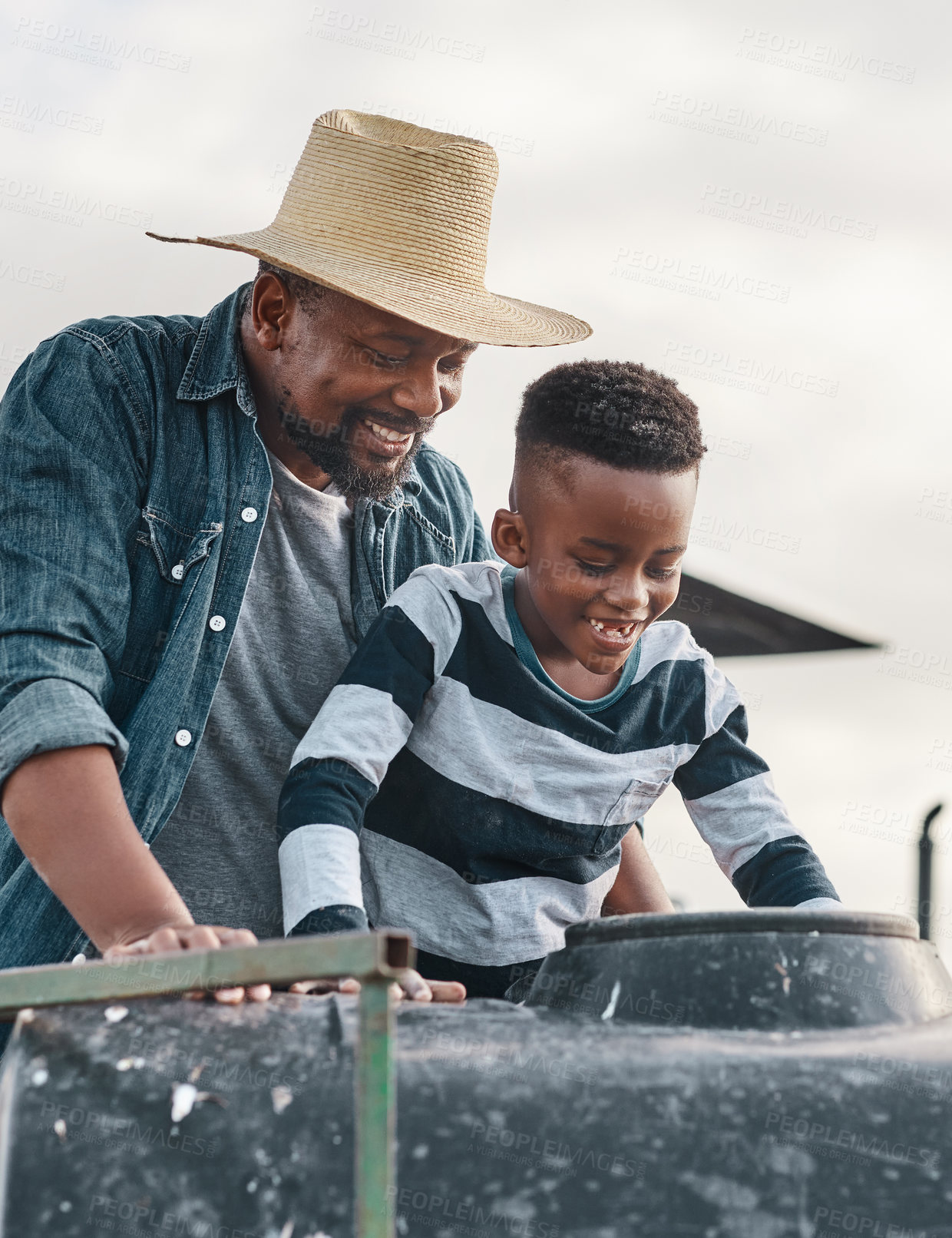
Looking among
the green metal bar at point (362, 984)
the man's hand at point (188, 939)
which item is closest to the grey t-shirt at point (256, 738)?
the man's hand at point (188, 939)

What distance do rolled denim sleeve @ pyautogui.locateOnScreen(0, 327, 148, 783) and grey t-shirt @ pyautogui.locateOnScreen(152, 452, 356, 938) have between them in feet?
0.71

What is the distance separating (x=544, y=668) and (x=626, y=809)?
0.25 meters

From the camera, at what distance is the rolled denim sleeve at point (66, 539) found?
5.74ft

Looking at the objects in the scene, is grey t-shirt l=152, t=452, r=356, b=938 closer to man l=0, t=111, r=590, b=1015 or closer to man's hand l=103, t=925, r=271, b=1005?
man l=0, t=111, r=590, b=1015

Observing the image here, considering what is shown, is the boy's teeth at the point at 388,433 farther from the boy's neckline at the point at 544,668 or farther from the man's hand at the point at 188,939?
the man's hand at the point at 188,939

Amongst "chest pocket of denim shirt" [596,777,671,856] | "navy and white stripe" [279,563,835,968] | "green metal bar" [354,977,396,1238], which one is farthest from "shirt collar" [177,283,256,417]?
"green metal bar" [354,977,396,1238]

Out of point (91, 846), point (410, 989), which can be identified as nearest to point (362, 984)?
point (410, 989)

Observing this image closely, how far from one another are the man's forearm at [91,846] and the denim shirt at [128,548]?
0.20 feet

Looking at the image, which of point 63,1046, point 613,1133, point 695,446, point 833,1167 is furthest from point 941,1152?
point 695,446

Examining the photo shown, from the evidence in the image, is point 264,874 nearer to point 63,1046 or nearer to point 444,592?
point 444,592

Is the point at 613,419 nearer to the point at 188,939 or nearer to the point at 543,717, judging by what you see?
the point at 543,717

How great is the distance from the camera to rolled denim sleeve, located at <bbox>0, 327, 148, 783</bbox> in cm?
175

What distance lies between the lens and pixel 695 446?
2.18 meters

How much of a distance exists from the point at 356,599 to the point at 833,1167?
1436 mm
